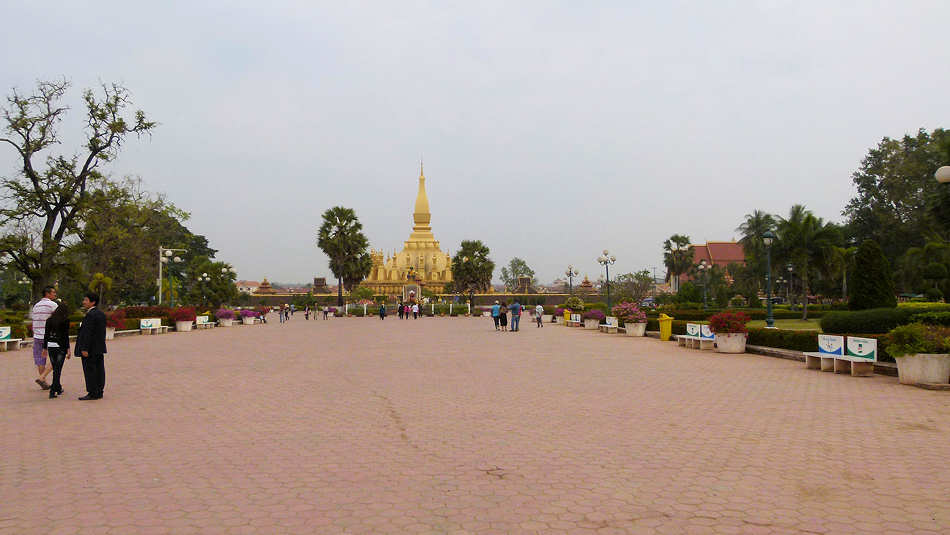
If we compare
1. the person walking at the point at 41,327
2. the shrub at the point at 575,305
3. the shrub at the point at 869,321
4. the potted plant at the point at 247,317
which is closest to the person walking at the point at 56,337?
the person walking at the point at 41,327

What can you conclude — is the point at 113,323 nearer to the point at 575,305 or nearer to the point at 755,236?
the point at 575,305

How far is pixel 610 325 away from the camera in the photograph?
91.7ft

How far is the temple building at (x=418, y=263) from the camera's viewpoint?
84.9m

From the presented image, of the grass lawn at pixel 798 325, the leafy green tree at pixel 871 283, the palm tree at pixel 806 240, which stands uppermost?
the palm tree at pixel 806 240

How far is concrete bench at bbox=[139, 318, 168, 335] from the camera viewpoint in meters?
27.6

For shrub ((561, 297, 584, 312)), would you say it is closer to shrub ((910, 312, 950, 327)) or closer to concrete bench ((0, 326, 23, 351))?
shrub ((910, 312, 950, 327))

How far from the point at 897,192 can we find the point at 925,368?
47.4 metres

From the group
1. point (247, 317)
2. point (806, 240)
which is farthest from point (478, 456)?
point (806, 240)

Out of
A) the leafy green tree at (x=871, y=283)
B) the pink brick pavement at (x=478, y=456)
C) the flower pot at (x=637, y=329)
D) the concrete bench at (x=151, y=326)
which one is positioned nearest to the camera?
the pink brick pavement at (x=478, y=456)

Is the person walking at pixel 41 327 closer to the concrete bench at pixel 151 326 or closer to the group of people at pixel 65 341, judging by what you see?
the group of people at pixel 65 341

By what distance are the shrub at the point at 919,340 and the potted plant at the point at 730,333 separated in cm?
667

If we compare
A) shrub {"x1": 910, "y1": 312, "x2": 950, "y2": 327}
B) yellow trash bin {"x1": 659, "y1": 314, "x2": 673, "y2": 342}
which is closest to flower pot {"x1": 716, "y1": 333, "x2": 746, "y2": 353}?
yellow trash bin {"x1": 659, "y1": 314, "x2": 673, "y2": 342}

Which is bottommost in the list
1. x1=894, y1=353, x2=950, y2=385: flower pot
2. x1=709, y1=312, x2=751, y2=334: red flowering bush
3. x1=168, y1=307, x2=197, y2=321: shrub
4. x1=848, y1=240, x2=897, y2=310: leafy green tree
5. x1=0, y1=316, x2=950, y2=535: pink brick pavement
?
x1=0, y1=316, x2=950, y2=535: pink brick pavement

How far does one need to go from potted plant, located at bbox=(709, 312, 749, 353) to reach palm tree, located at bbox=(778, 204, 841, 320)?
27.6 m
